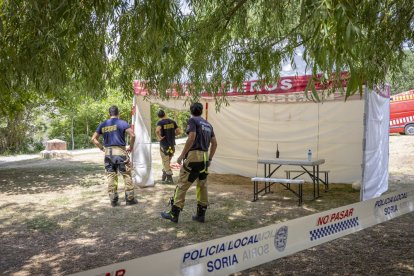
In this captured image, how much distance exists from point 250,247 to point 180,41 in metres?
2.59

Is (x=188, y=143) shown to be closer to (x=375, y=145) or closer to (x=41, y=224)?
(x=41, y=224)

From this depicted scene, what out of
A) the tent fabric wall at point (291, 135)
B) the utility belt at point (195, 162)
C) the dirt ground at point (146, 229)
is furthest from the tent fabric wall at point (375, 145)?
the utility belt at point (195, 162)

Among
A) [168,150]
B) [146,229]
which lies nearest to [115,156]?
[146,229]

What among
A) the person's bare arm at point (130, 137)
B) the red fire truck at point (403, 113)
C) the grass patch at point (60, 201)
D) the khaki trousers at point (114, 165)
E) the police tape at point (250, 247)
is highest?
the red fire truck at point (403, 113)

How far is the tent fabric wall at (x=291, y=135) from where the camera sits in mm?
10719

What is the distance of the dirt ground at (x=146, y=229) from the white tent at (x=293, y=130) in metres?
0.76

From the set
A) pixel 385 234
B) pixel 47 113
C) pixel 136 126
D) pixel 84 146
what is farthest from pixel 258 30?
pixel 84 146

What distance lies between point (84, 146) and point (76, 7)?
23658mm

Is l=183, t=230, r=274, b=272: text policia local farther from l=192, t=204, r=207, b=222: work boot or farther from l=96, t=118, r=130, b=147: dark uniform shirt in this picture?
l=96, t=118, r=130, b=147: dark uniform shirt

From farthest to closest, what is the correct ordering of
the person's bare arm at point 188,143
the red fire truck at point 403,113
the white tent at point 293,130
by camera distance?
1. the red fire truck at point 403,113
2. the white tent at point 293,130
3. the person's bare arm at point 188,143

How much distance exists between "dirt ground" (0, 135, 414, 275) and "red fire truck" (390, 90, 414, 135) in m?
15.4

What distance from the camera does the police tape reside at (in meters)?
2.76

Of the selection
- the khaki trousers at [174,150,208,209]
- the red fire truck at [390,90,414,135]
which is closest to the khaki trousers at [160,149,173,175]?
the khaki trousers at [174,150,208,209]

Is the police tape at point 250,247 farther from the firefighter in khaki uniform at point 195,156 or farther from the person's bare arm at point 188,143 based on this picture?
the person's bare arm at point 188,143
